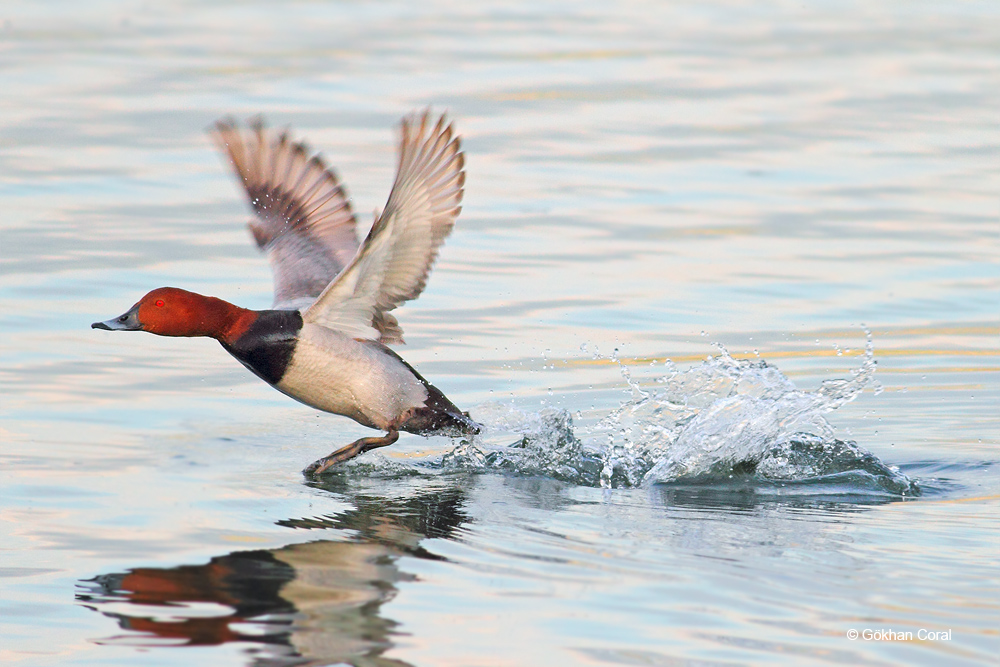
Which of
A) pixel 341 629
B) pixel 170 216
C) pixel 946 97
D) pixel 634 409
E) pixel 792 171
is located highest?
pixel 946 97

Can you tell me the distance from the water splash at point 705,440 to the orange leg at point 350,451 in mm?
284

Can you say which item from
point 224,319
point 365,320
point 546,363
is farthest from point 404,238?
point 546,363

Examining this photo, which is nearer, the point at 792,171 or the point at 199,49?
the point at 792,171

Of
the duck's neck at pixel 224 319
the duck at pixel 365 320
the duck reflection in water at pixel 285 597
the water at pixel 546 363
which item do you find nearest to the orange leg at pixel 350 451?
the duck at pixel 365 320

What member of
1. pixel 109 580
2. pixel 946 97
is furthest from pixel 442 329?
pixel 946 97

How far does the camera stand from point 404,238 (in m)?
6.46

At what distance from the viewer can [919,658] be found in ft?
14.4

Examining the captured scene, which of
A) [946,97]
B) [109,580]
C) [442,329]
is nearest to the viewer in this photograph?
[109,580]

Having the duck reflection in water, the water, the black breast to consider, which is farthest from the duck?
the duck reflection in water

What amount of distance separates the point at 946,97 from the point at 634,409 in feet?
27.0

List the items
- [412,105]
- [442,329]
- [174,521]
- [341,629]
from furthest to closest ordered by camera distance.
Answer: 1. [412,105]
2. [442,329]
3. [174,521]
4. [341,629]

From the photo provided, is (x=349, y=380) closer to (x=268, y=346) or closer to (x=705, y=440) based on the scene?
(x=268, y=346)

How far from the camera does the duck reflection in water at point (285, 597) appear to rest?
15.0 ft

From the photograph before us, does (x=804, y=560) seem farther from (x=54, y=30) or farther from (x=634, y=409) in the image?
(x=54, y=30)
